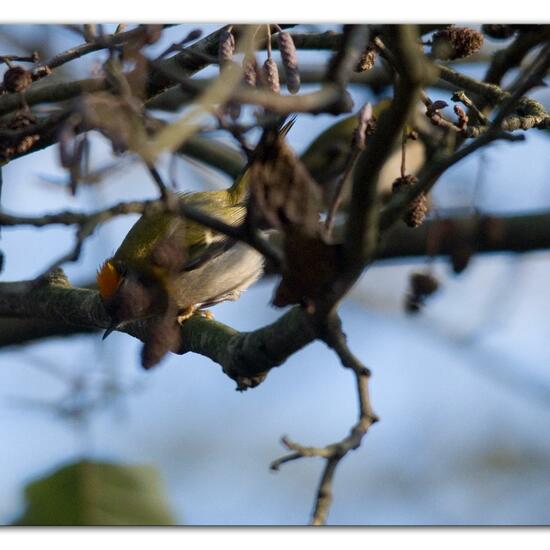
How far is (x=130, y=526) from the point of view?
6.40ft

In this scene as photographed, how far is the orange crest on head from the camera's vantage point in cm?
230

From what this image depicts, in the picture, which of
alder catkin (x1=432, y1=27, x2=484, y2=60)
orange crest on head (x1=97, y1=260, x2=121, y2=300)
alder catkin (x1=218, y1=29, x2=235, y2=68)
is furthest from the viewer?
orange crest on head (x1=97, y1=260, x2=121, y2=300)

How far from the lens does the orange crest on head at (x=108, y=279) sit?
2.30 meters

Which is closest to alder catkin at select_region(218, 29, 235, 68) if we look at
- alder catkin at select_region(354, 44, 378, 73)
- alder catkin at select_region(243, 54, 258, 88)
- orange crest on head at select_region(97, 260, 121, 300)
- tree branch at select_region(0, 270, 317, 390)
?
alder catkin at select_region(243, 54, 258, 88)

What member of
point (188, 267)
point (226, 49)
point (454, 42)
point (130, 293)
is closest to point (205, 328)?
point (130, 293)

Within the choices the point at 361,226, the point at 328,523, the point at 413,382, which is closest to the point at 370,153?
the point at 361,226

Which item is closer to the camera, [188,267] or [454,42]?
[454,42]

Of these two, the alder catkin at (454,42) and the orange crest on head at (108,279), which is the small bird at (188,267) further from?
the alder catkin at (454,42)

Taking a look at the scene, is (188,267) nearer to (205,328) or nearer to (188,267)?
(188,267)

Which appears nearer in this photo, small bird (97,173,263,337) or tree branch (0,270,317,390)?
tree branch (0,270,317,390)

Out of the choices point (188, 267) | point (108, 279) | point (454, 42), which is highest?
point (454, 42)

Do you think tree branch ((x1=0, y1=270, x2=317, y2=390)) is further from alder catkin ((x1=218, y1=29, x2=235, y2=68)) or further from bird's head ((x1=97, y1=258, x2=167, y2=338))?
alder catkin ((x1=218, y1=29, x2=235, y2=68))

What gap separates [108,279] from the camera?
240 centimetres

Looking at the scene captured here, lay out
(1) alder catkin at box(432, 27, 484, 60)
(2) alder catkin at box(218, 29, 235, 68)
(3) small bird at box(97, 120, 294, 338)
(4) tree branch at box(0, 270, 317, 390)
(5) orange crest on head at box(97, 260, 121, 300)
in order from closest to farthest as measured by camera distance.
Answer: (4) tree branch at box(0, 270, 317, 390), (2) alder catkin at box(218, 29, 235, 68), (1) alder catkin at box(432, 27, 484, 60), (3) small bird at box(97, 120, 294, 338), (5) orange crest on head at box(97, 260, 121, 300)
